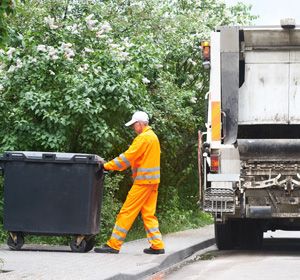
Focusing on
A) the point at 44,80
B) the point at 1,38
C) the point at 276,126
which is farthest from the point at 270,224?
the point at 1,38

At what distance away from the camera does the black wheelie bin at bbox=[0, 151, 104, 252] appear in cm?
1145

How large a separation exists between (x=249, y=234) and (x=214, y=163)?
2.04 m

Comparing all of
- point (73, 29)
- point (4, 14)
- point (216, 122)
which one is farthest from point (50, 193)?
point (4, 14)

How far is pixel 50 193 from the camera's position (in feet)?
37.6

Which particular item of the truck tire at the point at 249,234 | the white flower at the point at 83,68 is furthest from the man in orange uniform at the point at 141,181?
the truck tire at the point at 249,234

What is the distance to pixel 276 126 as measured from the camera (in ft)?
43.3

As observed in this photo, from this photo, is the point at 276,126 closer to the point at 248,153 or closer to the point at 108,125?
the point at 248,153

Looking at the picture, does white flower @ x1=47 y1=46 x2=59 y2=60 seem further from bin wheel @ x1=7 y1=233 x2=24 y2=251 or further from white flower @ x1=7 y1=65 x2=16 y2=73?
bin wheel @ x1=7 y1=233 x2=24 y2=251

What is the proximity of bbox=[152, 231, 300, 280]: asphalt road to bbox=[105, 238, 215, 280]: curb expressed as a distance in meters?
0.08

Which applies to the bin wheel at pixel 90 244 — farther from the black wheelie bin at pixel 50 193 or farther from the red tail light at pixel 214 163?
the red tail light at pixel 214 163

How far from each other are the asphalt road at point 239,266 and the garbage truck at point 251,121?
19.1 inches

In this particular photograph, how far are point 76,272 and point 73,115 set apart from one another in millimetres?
4271

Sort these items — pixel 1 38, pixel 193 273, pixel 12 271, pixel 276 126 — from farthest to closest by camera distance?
pixel 276 126 → pixel 193 273 → pixel 12 271 → pixel 1 38

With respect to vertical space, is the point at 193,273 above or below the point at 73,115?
below
